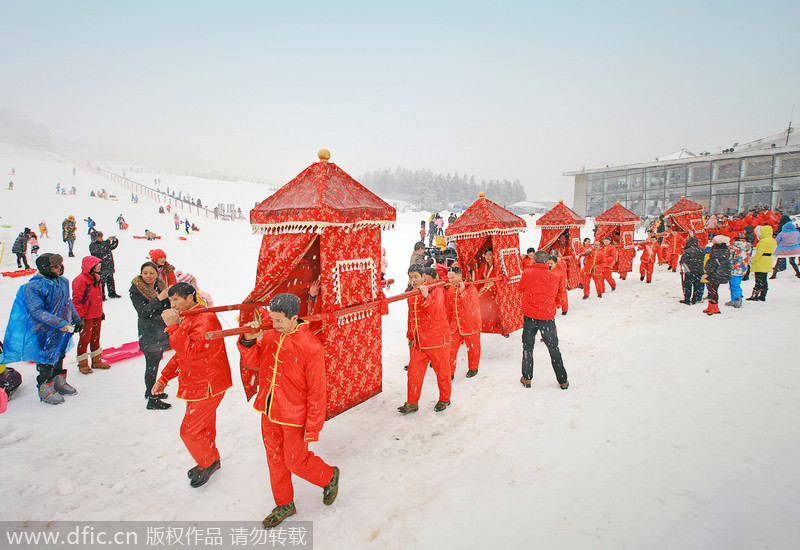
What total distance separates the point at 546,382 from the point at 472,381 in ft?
3.36

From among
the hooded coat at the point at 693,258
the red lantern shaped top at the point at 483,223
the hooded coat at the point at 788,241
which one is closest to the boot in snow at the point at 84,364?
the red lantern shaped top at the point at 483,223

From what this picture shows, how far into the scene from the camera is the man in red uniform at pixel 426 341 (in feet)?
14.0

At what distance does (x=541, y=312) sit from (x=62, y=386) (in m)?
6.38

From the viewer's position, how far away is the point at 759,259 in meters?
7.85

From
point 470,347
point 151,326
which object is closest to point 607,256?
point 470,347

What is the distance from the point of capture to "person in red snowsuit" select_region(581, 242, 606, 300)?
9.83 metres

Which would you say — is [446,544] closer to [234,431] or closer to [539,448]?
[539,448]

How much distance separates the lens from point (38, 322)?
4426 mm

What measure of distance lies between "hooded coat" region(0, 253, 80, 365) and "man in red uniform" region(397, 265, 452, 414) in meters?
4.35

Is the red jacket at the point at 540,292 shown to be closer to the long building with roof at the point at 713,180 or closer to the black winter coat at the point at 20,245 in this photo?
the black winter coat at the point at 20,245

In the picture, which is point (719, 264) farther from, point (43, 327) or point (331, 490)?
point (43, 327)

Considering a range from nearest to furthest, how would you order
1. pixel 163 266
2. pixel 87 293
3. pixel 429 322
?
pixel 429 322
pixel 87 293
pixel 163 266

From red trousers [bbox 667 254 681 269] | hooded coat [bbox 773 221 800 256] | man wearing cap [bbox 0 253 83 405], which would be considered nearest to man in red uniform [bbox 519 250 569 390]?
man wearing cap [bbox 0 253 83 405]

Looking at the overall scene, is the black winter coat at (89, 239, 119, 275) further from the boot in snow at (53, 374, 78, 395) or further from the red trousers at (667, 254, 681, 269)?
the red trousers at (667, 254, 681, 269)
